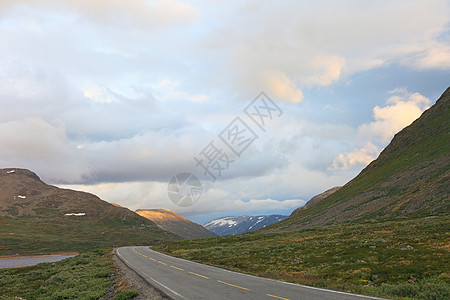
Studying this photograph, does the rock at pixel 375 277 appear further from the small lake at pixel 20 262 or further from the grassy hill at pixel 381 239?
the small lake at pixel 20 262

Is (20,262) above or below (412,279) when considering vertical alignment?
below

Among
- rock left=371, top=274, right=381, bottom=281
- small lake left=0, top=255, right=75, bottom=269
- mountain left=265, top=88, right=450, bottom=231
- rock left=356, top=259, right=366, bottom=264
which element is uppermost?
mountain left=265, top=88, right=450, bottom=231

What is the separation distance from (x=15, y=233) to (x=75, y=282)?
20536cm

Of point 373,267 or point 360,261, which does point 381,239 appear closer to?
point 360,261

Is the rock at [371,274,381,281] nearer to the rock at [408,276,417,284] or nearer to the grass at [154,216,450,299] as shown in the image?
the grass at [154,216,450,299]

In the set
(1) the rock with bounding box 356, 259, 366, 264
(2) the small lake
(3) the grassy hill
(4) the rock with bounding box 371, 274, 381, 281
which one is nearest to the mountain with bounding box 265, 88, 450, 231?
(3) the grassy hill

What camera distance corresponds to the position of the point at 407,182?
4405 inches

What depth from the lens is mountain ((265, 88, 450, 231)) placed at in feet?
283

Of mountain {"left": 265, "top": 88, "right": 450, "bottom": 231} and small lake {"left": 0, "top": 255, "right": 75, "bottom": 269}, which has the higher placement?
mountain {"left": 265, "top": 88, "right": 450, "bottom": 231}

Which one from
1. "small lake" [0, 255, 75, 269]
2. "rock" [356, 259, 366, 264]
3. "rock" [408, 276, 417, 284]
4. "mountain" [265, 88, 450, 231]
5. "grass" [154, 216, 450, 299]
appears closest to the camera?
"grass" [154, 216, 450, 299]

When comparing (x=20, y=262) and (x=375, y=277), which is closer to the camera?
(x=375, y=277)

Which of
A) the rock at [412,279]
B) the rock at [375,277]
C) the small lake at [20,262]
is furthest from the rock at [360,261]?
the small lake at [20,262]

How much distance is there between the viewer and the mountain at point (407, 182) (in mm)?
86188

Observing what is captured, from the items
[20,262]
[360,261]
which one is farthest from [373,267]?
[20,262]
